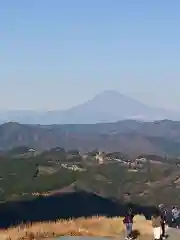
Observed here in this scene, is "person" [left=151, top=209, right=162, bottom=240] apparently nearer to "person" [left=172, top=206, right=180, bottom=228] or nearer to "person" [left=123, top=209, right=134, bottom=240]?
"person" [left=123, top=209, right=134, bottom=240]

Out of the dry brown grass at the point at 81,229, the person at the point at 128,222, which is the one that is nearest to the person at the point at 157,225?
the person at the point at 128,222

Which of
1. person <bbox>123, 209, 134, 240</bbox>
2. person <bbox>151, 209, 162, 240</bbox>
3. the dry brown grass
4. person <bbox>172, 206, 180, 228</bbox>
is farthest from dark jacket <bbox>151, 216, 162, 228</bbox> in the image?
person <bbox>172, 206, 180, 228</bbox>

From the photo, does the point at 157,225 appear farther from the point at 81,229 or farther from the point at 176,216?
the point at 81,229

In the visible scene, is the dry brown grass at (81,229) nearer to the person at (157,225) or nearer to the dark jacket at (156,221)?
the person at (157,225)

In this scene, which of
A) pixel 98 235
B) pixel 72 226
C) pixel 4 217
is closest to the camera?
pixel 98 235

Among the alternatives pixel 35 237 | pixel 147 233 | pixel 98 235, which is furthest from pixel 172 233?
pixel 35 237

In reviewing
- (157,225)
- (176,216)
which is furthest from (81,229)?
(157,225)

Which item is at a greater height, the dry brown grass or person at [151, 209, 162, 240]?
person at [151, 209, 162, 240]

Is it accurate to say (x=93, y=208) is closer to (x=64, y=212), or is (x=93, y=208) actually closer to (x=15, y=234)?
(x=64, y=212)
